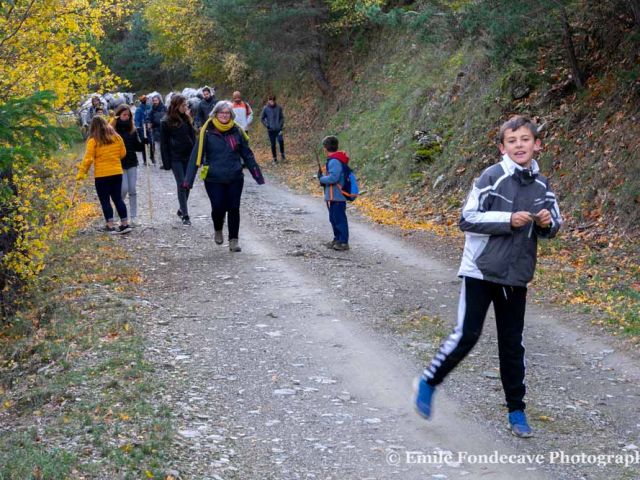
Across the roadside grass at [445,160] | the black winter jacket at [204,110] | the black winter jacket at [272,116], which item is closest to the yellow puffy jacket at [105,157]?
the roadside grass at [445,160]

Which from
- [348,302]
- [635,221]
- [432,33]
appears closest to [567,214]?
[635,221]

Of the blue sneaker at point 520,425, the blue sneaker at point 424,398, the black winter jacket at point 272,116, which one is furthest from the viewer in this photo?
the black winter jacket at point 272,116

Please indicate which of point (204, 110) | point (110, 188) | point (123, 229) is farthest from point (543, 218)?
point (204, 110)

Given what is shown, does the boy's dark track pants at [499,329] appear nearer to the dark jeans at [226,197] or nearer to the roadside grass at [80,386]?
the roadside grass at [80,386]

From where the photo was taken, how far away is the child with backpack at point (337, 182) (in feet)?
40.0

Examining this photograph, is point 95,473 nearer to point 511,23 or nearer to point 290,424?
point 290,424

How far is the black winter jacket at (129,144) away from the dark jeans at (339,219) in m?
4.15

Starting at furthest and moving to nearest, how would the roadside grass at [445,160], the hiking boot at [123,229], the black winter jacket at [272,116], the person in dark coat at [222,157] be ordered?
the black winter jacket at [272,116] → the hiking boot at [123,229] → the person in dark coat at [222,157] → the roadside grass at [445,160]

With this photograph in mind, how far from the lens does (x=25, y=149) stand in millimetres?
6828

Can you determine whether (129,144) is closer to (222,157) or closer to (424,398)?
(222,157)

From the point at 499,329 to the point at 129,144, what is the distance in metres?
10.5

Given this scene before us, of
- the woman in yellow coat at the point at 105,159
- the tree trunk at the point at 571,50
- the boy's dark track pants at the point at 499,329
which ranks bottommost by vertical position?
the boy's dark track pants at the point at 499,329

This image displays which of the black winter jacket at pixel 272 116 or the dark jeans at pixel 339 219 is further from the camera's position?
the black winter jacket at pixel 272 116

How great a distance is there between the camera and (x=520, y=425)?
567 centimetres
